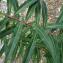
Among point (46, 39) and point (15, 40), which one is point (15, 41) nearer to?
point (15, 40)

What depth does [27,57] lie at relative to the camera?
1.01 meters

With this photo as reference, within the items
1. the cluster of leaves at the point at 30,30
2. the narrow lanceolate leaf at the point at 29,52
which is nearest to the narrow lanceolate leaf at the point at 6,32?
the cluster of leaves at the point at 30,30

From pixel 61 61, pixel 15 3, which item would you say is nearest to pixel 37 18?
pixel 15 3

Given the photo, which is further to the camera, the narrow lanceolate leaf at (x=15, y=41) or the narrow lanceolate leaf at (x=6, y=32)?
the narrow lanceolate leaf at (x=6, y=32)

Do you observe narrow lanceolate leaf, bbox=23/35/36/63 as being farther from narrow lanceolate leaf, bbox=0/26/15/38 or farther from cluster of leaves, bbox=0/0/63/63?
narrow lanceolate leaf, bbox=0/26/15/38

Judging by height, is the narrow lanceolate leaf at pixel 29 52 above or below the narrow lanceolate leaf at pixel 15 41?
below

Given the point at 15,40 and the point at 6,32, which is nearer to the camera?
the point at 15,40

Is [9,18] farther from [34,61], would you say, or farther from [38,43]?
[34,61]

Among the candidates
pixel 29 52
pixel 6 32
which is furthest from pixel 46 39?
pixel 6 32

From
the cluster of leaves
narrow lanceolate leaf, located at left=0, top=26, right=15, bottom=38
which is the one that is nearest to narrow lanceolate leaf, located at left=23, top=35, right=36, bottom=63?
the cluster of leaves

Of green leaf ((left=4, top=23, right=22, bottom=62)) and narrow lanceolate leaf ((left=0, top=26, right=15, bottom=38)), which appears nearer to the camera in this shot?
green leaf ((left=4, top=23, right=22, bottom=62))

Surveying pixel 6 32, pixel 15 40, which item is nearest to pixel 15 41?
pixel 15 40

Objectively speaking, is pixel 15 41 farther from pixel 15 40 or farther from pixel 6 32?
pixel 6 32

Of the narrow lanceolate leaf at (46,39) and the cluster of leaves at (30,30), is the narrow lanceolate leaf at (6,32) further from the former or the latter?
the narrow lanceolate leaf at (46,39)
